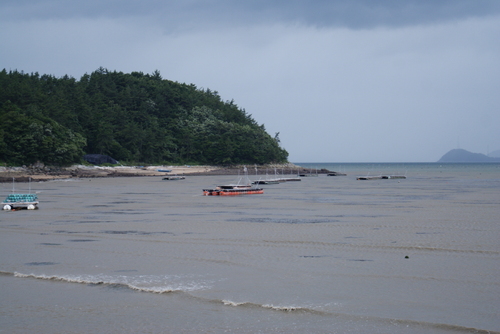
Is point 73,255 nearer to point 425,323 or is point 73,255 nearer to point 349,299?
point 349,299

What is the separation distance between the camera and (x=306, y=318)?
11523 millimetres

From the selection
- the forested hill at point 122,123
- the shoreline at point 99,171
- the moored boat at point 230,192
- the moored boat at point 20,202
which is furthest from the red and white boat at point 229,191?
the forested hill at point 122,123

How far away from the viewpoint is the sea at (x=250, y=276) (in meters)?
11.3

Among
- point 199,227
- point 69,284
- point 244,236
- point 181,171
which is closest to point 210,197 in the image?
point 199,227

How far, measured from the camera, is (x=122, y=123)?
141m

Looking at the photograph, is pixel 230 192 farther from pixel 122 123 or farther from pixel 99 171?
pixel 122 123

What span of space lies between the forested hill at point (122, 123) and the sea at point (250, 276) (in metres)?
74.8

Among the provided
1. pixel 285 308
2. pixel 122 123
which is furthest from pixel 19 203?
pixel 122 123

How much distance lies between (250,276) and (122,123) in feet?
431

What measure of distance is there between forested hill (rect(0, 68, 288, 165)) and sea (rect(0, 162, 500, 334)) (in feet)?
245

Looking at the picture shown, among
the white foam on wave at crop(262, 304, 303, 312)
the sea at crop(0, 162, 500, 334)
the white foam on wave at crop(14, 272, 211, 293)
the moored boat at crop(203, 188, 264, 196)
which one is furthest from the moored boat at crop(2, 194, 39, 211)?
the white foam on wave at crop(262, 304, 303, 312)

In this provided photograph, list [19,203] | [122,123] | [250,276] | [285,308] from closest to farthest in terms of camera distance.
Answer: [285,308]
[250,276]
[19,203]
[122,123]

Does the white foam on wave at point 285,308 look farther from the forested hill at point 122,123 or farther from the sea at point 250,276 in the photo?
the forested hill at point 122,123

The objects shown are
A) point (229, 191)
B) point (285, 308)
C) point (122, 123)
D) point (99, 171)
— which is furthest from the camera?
point (122, 123)
